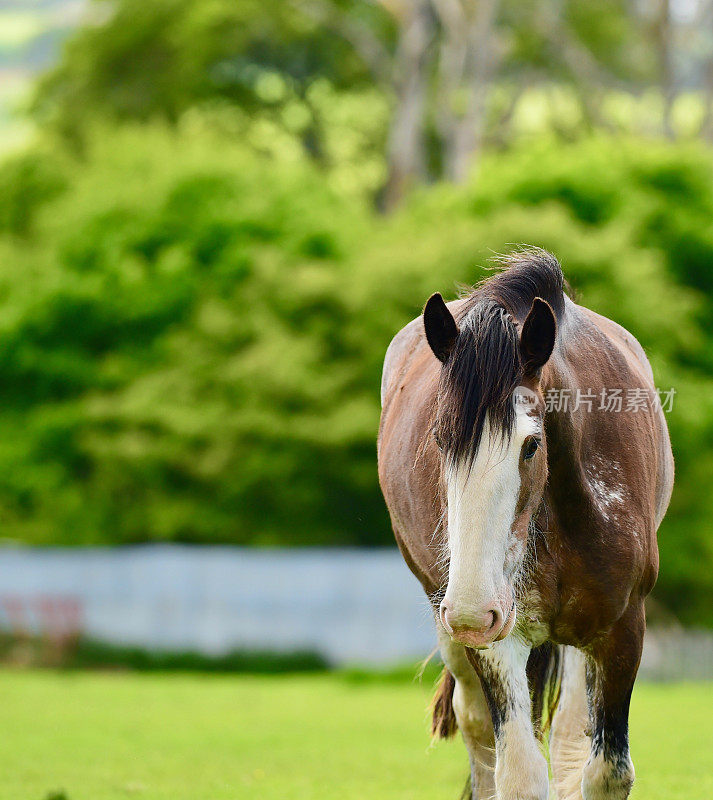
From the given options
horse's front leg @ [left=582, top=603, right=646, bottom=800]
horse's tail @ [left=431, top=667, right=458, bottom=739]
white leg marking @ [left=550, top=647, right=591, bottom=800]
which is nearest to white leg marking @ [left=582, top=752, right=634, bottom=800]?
horse's front leg @ [left=582, top=603, right=646, bottom=800]

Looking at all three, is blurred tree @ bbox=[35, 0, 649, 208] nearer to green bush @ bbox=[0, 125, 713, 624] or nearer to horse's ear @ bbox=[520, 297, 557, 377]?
green bush @ bbox=[0, 125, 713, 624]

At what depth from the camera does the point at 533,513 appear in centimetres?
469

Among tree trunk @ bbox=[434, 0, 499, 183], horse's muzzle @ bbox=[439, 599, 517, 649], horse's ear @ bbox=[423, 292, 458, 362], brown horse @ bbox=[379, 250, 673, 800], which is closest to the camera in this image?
horse's muzzle @ bbox=[439, 599, 517, 649]

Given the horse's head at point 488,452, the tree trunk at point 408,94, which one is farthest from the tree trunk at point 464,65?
the horse's head at point 488,452

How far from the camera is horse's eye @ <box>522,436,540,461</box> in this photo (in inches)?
173

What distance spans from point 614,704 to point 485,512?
1331 mm

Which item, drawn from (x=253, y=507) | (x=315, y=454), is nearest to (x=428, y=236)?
(x=315, y=454)

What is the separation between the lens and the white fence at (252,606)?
828 inches

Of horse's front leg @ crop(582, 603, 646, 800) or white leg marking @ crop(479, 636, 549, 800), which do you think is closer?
white leg marking @ crop(479, 636, 549, 800)

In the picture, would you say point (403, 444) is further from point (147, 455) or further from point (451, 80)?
point (451, 80)

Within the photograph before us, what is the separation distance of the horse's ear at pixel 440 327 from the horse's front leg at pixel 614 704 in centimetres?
137

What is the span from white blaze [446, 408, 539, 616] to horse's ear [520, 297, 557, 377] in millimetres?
199

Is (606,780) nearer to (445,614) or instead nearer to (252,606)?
(445,614)

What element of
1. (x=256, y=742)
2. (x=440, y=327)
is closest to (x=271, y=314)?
(x=256, y=742)
